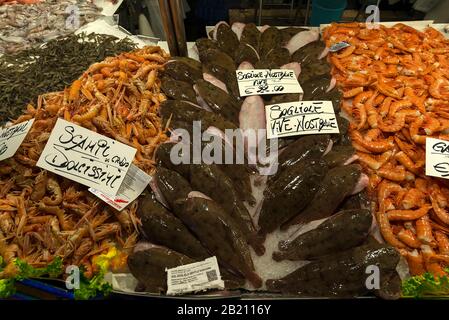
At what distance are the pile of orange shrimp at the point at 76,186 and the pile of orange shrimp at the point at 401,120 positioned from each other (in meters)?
1.38

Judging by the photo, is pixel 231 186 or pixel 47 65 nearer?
pixel 231 186

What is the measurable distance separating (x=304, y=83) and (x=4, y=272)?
7.14 feet

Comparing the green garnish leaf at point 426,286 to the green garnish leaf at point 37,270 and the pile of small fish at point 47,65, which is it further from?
the pile of small fish at point 47,65

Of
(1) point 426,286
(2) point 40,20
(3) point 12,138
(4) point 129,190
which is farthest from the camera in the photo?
(2) point 40,20

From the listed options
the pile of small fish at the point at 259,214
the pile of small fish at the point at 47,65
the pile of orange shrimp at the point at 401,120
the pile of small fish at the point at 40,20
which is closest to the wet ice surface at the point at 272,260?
the pile of small fish at the point at 259,214

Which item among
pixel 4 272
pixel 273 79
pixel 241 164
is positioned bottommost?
pixel 4 272

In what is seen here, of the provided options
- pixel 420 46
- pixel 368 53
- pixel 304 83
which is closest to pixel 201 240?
pixel 304 83

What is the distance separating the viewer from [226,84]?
2.55 metres

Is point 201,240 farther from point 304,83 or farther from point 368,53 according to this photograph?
point 368,53

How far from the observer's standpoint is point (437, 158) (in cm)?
203

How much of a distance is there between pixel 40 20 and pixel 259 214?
3141 mm

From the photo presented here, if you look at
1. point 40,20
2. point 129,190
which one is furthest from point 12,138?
point 40,20

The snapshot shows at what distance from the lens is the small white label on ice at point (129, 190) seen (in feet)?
6.19

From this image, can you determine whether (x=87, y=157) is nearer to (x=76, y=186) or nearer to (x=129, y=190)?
(x=76, y=186)
